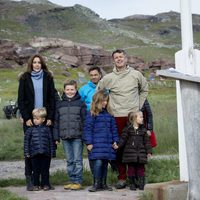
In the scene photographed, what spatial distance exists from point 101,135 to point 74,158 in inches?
24.5

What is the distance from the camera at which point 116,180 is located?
8.70 m

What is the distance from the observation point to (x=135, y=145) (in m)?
7.92

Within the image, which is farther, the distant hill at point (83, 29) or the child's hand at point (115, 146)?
the distant hill at point (83, 29)

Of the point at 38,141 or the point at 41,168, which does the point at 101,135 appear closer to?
the point at 38,141

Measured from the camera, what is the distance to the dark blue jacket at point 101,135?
25.9 feet

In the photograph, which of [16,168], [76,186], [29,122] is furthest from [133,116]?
[16,168]

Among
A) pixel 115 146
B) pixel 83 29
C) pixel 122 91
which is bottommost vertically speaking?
pixel 115 146

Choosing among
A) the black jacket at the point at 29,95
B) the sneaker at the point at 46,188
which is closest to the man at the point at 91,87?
the black jacket at the point at 29,95

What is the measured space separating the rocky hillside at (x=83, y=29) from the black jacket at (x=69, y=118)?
325 feet

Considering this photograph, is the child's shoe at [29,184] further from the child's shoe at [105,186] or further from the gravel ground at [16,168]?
the gravel ground at [16,168]

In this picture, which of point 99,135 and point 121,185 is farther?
point 121,185

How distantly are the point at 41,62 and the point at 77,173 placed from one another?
160 centimetres

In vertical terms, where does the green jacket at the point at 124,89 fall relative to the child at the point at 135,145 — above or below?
above

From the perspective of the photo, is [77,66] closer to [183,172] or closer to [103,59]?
[103,59]
